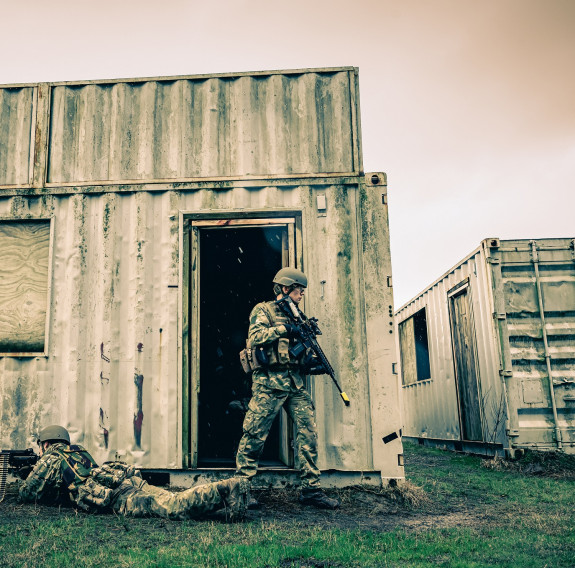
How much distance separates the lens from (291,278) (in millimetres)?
5781

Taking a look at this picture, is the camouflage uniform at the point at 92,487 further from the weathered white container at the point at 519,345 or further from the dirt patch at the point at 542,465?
the weathered white container at the point at 519,345

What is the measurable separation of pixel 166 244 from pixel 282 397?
82.8 inches

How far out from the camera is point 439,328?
1098cm

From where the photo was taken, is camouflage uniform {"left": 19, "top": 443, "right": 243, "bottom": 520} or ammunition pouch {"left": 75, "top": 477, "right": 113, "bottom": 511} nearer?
camouflage uniform {"left": 19, "top": 443, "right": 243, "bottom": 520}

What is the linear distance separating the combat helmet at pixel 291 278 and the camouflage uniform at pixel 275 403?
36cm

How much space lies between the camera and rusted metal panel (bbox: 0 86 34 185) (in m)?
6.85

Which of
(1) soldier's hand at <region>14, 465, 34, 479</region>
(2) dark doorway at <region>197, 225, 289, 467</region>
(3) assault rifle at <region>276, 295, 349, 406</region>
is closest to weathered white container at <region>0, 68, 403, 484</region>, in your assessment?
(3) assault rifle at <region>276, 295, 349, 406</region>

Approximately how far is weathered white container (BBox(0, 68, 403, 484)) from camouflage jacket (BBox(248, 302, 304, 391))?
0.58 meters

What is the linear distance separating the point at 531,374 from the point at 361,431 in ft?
10.2

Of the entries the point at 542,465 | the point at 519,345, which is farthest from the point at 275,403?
the point at 519,345

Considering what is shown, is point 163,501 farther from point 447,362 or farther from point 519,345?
point 447,362

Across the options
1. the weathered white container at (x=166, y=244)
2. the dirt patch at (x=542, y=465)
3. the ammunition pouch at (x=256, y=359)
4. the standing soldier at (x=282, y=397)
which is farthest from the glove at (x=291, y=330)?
the dirt patch at (x=542, y=465)

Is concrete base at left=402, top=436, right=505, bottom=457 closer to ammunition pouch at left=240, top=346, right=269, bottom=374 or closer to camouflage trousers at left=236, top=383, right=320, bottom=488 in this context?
camouflage trousers at left=236, top=383, right=320, bottom=488

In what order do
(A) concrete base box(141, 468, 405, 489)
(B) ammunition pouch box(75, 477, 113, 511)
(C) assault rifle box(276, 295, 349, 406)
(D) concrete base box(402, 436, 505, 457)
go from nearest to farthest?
(B) ammunition pouch box(75, 477, 113, 511), (C) assault rifle box(276, 295, 349, 406), (A) concrete base box(141, 468, 405, 489), (D) concrete base box(402, 436, 505, 457)
